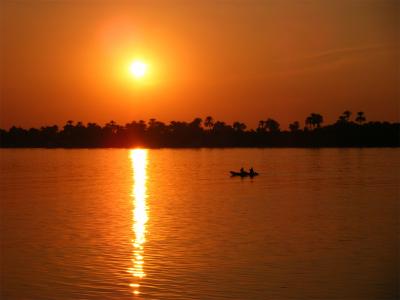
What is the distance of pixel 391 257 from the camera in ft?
59.9

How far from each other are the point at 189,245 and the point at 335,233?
5881mm

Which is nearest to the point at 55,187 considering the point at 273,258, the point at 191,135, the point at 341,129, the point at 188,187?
the point at 188,187

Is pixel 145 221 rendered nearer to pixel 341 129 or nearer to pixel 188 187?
pixel 188 187

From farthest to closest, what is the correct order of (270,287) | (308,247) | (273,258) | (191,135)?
(191,135) < (308,247) < (273,258) < (270,287)

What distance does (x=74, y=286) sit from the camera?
1502cm

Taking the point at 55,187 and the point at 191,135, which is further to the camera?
the point at 191,135

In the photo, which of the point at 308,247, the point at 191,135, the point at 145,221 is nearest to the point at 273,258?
the point at 308,247

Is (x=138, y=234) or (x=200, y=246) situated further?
(x=138, y=234)

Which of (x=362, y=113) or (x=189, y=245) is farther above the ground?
(x=362, y=113)

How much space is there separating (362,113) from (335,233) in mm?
154493

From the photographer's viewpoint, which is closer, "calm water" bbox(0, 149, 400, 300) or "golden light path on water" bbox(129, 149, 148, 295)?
"calm water" bbox(0, 149, 400, 300)

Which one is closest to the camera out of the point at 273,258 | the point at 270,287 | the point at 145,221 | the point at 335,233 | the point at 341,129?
the point at 270,287

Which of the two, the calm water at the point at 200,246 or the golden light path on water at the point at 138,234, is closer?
the calm water at the point at 200,246

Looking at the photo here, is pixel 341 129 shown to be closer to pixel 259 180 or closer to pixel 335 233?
pixel 259 180
